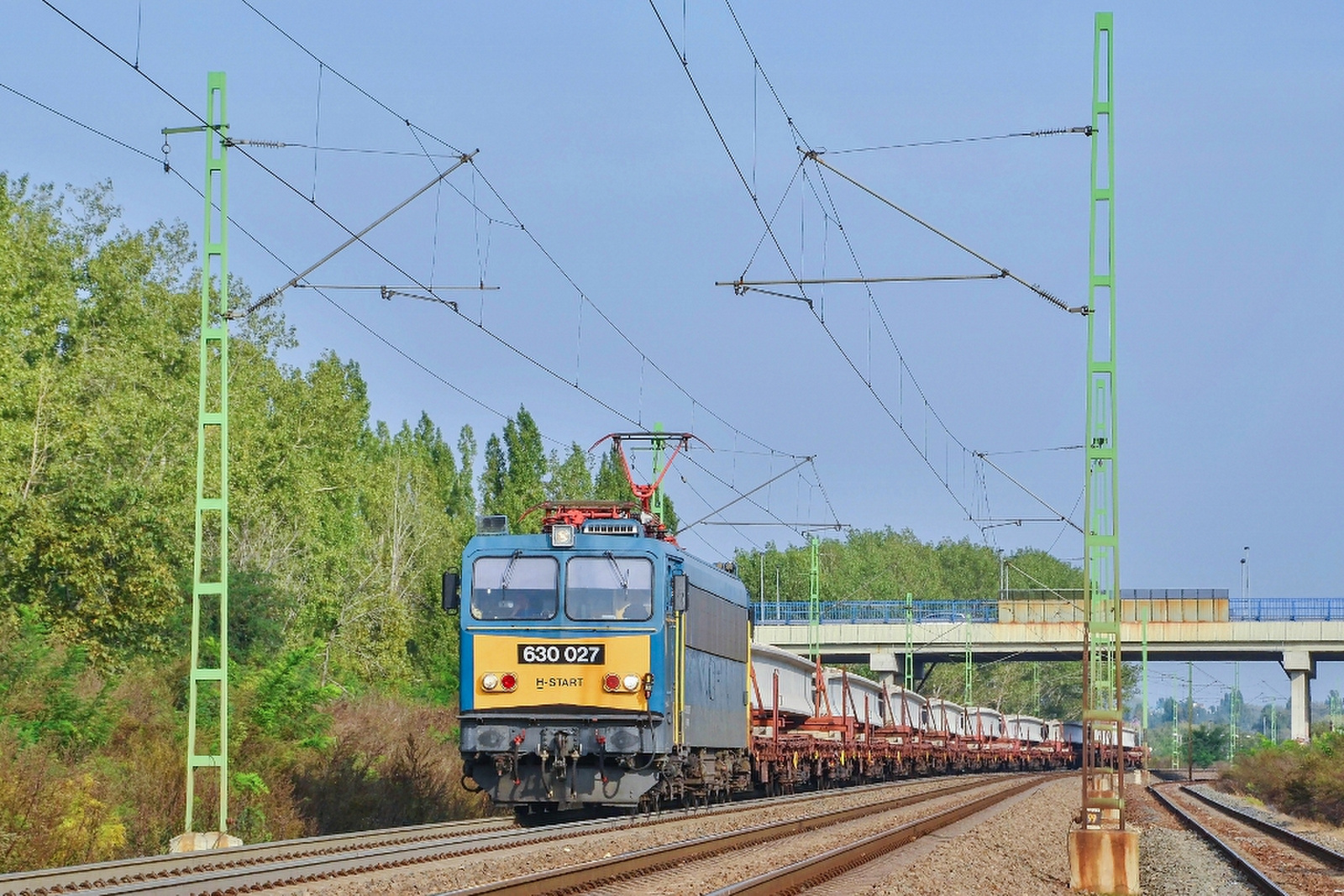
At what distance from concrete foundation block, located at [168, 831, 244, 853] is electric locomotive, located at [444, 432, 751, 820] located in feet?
14.3

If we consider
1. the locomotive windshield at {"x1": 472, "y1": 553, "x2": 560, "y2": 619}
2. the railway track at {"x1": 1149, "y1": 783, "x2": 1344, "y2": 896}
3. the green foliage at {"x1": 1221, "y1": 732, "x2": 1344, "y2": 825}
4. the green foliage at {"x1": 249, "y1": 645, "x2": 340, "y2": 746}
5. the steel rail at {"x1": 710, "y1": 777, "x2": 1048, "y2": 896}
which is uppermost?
the locomotive windshield at {"x1": 472, "y1": 553, "x2": 560, "y2": 619}

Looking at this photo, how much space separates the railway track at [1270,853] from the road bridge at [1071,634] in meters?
35.6

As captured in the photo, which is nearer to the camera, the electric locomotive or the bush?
the electric locomotive

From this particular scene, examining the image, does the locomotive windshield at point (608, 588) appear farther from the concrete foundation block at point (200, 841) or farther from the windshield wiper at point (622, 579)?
the concrete foundation block at point (200, 841)

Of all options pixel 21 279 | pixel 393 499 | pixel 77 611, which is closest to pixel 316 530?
pixel 393 499

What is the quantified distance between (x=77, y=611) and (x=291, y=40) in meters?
16.9

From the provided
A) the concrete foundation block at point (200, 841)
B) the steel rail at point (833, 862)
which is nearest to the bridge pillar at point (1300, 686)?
the steel rail at point (833, 862)

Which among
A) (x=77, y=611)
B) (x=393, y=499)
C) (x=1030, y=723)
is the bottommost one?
(x=1030, y=723)

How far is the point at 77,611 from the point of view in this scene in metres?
33.5

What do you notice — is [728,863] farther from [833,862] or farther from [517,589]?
[517,589]

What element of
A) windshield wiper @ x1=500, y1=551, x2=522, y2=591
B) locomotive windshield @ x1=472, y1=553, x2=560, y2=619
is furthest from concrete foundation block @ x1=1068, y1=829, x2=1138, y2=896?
windshield wiper @ x1=500, y1=551, x2=522, y2=591

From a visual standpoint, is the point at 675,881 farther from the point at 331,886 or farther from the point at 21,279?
the point at 21,279

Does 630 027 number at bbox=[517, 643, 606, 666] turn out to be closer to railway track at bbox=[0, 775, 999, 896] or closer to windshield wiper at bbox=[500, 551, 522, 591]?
windshield wiper at bbox=[500, 551, 522, 591]

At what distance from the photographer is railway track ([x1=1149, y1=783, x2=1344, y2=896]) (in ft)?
67.7
